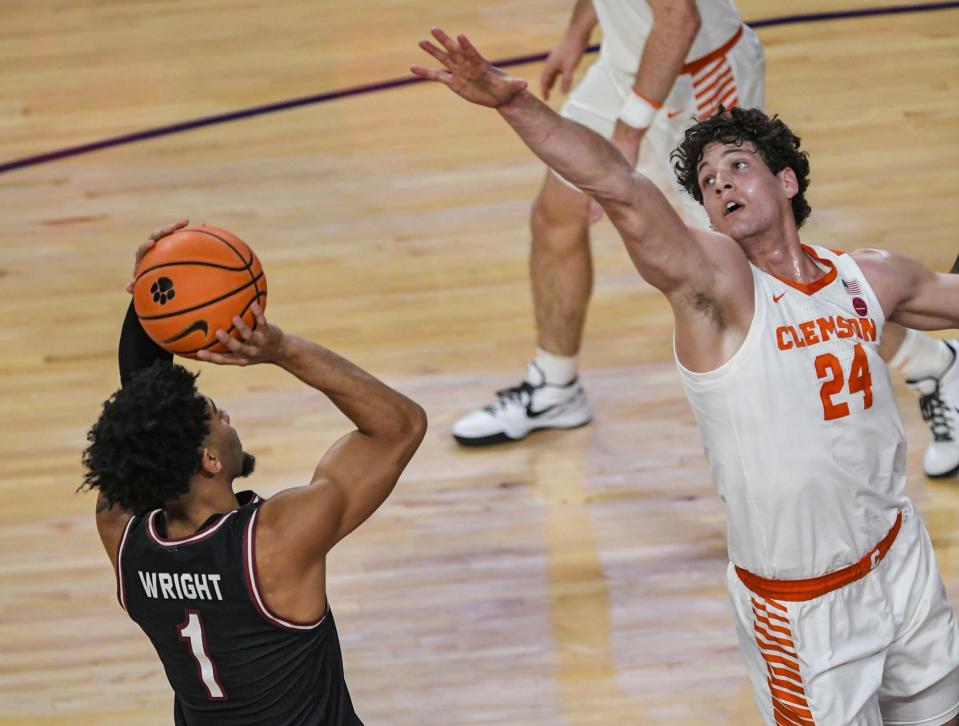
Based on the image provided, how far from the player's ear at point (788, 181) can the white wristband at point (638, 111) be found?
3.47 feet

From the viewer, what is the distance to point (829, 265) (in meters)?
2.99

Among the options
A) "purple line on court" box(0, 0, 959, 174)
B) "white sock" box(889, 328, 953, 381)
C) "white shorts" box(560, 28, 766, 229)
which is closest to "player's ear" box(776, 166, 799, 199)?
"white shorts" box(560, 28, 766, 229)

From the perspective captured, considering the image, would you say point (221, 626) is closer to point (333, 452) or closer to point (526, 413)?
point (333, 452)

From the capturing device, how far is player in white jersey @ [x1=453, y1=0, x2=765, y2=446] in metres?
4.11

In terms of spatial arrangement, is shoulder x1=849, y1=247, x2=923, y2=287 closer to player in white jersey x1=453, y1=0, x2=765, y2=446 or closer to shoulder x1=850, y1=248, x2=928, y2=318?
shoulder x1=850, y1=248, x2=928, y2=318

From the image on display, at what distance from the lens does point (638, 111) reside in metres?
4.11

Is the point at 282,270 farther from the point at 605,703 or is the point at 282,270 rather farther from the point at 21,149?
the point at 605,703

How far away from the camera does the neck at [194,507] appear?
2.68 metres

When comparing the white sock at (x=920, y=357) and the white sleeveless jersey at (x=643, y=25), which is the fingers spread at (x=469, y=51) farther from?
the white sock at (x=920, y=357)

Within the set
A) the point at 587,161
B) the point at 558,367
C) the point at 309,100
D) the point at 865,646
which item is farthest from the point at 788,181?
the point at 309,100

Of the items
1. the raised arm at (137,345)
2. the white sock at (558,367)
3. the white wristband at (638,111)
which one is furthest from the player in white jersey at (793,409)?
the white sock at (558,367)

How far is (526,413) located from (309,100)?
2985mm

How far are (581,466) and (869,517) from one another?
1.87 metres

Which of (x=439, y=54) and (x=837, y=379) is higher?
(x=439, y=54)
